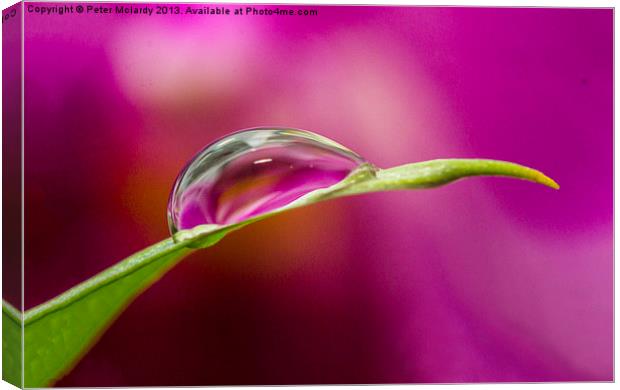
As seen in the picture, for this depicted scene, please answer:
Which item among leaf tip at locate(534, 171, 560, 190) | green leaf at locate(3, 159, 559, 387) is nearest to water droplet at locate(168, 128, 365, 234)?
green leaf at locate(3, 159, 559, 387)

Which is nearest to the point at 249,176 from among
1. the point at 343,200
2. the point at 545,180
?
the point at 343,200

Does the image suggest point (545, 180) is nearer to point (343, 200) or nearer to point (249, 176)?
point (343, 200)

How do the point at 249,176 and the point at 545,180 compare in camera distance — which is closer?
the point at 249,176

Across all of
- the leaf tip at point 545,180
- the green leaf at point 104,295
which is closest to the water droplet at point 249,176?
the green leaf at point 104,295

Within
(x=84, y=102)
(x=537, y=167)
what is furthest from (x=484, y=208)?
(x=84, y=102)

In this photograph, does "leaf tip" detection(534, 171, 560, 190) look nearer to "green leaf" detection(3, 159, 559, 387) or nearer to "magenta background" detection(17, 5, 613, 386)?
"magenta background" detection(17, 5, 613, 386)

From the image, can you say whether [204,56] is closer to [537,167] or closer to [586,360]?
[537,167]
